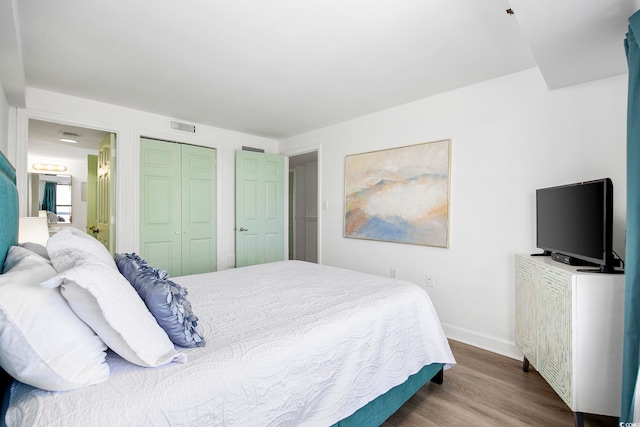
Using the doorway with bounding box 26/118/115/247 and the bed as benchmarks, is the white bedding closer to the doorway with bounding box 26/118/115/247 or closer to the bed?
the bed

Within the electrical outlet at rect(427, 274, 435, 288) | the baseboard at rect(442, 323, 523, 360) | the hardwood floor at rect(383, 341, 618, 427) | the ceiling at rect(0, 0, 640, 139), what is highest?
the ceiling at rect(0, 0, 640, 139)

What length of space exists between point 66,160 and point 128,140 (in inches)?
158

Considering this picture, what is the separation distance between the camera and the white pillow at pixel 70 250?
108cm

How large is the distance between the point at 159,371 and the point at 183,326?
0.20 m

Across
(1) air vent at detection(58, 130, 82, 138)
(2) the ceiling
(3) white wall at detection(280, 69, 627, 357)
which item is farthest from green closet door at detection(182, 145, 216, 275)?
(3) white wall at detection(280, 69, 627, 357)

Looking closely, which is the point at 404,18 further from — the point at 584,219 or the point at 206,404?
the point at 206,404

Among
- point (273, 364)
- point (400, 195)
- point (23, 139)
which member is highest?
point (23, 139)

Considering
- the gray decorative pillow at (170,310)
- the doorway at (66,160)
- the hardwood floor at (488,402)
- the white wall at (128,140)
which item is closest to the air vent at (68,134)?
the doorway at (66,160)

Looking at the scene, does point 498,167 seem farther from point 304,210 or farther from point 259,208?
point 304,210

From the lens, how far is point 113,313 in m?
0.90

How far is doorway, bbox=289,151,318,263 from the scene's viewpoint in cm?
610

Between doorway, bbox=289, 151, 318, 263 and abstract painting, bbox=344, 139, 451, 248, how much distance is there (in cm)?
228

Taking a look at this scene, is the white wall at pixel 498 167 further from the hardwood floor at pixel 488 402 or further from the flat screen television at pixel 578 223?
the hardwood floor at pixel 488 402

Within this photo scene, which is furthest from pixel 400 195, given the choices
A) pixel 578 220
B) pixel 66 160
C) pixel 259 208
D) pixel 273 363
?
pixel 66 160
